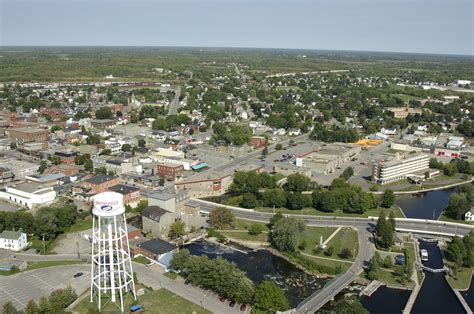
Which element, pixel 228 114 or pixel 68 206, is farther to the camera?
pixel 228 114

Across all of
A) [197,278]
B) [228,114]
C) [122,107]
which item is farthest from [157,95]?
[197,278]

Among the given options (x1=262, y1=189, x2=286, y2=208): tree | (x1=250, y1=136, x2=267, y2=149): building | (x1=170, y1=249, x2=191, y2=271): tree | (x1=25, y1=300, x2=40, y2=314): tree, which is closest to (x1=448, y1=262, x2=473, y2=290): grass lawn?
(x1=262, y1=189, x2=286, y2=208): tree

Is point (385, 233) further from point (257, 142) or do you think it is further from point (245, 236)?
point (257, 142)

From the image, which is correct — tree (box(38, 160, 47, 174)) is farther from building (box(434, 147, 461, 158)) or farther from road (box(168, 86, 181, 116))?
building (box(434, 147, 461, 158))

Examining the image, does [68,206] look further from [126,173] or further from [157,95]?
[157,95]

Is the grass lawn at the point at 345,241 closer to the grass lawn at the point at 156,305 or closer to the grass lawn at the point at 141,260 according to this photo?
the grass lawn at the point at 156,305

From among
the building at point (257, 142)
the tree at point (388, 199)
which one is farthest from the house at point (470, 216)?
the building at point (257, 142)
